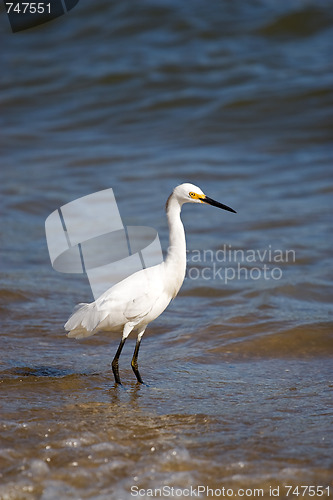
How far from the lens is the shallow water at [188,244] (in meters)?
3.93

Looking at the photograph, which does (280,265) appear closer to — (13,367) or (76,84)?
(13,367)

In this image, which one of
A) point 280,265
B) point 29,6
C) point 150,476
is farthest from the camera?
point 29,6

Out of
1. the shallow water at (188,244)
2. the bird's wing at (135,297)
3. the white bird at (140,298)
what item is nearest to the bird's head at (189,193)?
the white bird at (140,298)

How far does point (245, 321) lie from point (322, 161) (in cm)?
542

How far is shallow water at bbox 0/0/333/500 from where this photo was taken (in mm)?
3926

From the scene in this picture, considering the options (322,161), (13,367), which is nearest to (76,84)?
(322,161)

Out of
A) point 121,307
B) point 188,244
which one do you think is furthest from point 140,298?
point 188,244

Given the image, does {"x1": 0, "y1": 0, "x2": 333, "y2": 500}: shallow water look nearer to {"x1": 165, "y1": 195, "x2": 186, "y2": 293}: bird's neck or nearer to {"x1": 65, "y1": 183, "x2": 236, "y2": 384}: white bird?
{"x1": 65, "y1": 183, "x2": 236, "y2": 384}: white bird

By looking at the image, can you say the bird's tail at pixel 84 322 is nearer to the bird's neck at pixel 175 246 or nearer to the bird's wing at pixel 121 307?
the bird's wing at pixel 121 307

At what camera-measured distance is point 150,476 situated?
3.70m

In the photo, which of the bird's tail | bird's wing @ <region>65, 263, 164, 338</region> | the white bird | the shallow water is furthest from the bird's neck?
the shallow water

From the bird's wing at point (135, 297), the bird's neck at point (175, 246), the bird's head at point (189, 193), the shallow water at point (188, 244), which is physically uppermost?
the bird's head at point (189, 193)

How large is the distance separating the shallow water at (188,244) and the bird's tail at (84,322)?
0.37m

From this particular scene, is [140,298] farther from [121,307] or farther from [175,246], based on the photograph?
[175,246]
